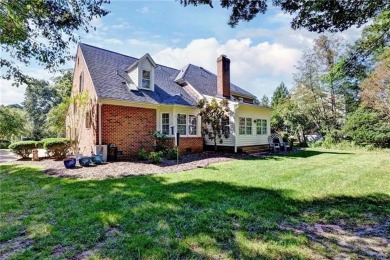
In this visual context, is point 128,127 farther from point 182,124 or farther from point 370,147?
point 370,147

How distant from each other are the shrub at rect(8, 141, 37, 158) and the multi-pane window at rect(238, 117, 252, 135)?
13.0 meters

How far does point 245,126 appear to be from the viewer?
1647 centimetres

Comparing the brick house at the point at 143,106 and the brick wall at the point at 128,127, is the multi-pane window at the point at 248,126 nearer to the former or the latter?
the brick house at the point at 143,106

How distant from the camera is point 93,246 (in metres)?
3.20

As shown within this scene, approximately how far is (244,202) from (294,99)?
84.5 feet

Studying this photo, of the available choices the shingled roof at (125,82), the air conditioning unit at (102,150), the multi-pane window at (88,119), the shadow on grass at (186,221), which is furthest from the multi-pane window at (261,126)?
the shadow on grass at (186,221)

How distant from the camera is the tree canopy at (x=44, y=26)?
17.7 ft

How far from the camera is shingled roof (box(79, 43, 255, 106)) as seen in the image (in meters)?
12.6

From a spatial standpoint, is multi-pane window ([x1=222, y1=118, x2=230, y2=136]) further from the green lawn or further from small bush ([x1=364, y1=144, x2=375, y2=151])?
small bush ([x1=364, y1=144, x2=375, y2=151])

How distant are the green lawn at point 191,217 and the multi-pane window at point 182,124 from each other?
7.40 meters

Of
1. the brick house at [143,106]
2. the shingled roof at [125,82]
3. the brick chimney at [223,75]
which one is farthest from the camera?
the brick chimney at [223,75]

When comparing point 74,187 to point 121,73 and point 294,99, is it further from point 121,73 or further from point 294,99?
point 294,99

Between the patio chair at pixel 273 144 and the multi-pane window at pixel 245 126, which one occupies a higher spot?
the multi-pane window at pixel 245 126

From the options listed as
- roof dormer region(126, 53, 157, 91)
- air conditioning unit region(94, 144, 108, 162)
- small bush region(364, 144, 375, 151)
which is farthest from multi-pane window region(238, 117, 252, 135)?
small bush region(364, 144, 375, 151)
